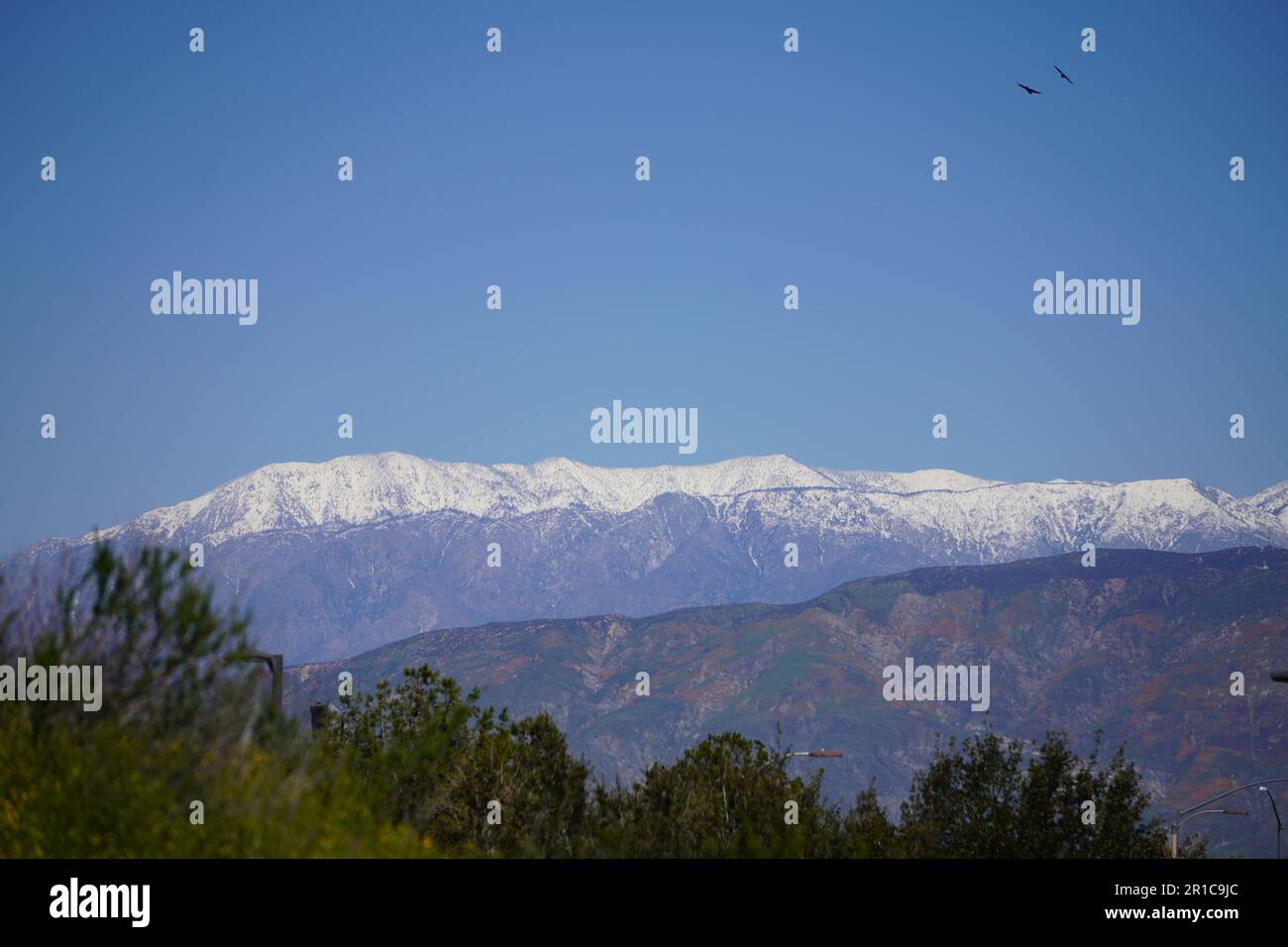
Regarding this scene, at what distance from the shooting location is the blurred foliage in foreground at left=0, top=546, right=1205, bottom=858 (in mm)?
17953

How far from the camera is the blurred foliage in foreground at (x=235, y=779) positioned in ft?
58.9

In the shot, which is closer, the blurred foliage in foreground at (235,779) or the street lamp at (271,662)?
the blurred foliage in foreground at (235,779)

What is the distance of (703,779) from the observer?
49156 mm

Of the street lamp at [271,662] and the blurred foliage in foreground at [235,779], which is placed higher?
the street lamp at [271,662]

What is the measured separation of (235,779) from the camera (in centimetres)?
1902

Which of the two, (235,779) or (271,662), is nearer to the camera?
(235,779)

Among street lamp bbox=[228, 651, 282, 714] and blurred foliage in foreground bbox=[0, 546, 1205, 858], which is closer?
blurred foliage in foreground bbox=[0, 546, 1205, 858]

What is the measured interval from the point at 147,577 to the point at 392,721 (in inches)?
1082

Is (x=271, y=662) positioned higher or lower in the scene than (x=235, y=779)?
higher

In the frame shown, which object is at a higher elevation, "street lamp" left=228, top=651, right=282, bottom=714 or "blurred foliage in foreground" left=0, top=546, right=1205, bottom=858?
"street lamp" left=228, top=651, right=282, bottom=714
